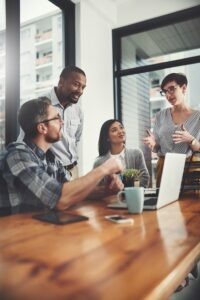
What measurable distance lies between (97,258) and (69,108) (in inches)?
93.5

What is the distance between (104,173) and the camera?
137 centimetres

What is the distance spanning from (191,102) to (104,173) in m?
2.74

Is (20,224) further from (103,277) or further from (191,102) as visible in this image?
(191,102)

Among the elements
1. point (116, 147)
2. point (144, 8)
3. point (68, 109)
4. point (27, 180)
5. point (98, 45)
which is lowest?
point (27, 180)

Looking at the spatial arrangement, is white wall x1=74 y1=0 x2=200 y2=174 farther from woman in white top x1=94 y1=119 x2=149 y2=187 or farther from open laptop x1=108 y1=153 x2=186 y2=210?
open laptop x1=108 y1=153 x2=186 y2=210

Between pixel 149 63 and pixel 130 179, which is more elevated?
pixel 149 63

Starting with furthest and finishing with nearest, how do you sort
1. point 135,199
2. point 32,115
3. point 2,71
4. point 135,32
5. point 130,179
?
point 135,32 < point 2,71 < point 130,179 < point 32,115 < point 135,199

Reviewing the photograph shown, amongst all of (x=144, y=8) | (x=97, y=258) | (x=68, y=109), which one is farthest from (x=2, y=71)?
(x=97, y=258)

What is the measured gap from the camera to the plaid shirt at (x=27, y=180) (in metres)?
1.29

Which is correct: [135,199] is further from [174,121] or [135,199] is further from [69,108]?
[69,108]

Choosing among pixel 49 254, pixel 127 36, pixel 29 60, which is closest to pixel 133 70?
pixel 127 36

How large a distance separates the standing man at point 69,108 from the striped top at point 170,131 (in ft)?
2.46

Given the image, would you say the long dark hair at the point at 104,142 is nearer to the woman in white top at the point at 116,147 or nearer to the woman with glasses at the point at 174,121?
the woman in white top at the point at 116,147

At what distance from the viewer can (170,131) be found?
2.61 meters
